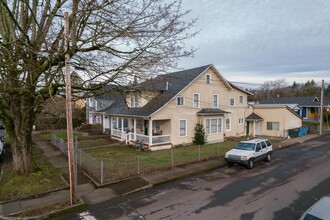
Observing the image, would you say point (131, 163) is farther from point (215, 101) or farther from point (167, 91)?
point (215, 101)

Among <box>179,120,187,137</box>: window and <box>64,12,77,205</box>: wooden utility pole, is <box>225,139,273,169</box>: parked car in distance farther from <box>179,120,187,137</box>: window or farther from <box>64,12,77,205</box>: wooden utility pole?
<box>64,12,77,205</box>: wooden utility pole

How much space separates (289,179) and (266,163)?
12.7 ft

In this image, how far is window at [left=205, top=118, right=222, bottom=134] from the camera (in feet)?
82.8

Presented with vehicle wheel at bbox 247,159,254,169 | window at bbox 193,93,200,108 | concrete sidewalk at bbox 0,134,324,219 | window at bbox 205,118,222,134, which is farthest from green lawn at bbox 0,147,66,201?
window at bbox 205,118,222,134

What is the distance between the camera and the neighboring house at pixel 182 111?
22062mm

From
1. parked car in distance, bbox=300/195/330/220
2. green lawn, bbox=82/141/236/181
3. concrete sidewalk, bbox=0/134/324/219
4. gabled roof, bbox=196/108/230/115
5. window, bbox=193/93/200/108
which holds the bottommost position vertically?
concrete sidewalk, bbox=0/134/324/219

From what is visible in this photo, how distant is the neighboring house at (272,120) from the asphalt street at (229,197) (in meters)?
15.4

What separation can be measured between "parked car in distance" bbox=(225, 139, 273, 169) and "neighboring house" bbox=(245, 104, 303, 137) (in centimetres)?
1442

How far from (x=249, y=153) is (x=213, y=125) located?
10896 millimetres

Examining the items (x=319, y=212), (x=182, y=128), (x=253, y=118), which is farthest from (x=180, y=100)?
(x=319, y=212)

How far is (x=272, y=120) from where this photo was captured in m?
30.5

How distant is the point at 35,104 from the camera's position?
11891 mm

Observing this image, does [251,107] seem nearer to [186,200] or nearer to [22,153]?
[186,200]

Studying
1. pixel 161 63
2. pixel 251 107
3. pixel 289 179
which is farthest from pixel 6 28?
pixel 251 107
